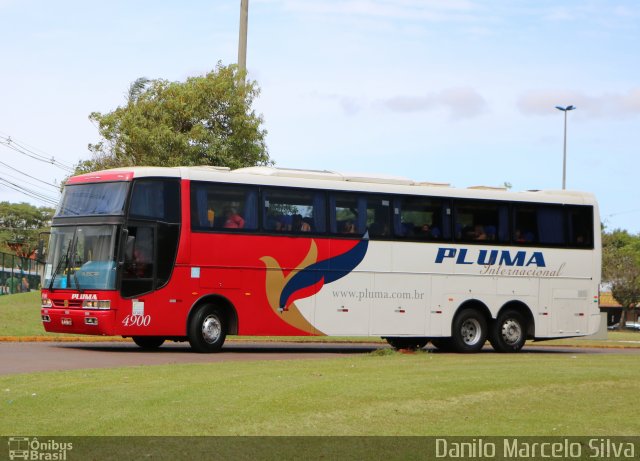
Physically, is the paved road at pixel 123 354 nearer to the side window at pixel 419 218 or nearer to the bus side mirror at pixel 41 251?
the bus side mirror at pixel 41 251

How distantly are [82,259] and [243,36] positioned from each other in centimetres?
1464

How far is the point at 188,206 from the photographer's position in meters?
23.5

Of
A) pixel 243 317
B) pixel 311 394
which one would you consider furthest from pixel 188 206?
pixel 311 394

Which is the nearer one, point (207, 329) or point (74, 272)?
point (74, 272)

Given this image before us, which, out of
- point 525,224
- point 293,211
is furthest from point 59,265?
point 525,224

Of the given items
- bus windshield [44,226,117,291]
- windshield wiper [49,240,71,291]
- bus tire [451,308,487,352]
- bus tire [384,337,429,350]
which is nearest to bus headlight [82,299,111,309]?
bus windshield [44,226,117,291]

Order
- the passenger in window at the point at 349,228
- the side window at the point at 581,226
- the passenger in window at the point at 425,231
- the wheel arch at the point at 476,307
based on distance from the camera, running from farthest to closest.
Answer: the side window at the point at 581,226 → the wheel arch at the point at 476,307 → the passenger in window at the point at 425,231 → the passenger in window at the point at 349,228

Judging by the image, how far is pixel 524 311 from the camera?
27.6 m

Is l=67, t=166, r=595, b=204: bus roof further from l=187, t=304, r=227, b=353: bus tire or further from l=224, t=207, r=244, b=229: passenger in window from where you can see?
l=187, t=304, r=227, b=353: bus tire

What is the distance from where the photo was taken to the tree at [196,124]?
126 feet

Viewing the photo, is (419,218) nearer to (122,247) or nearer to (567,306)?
(567,306)

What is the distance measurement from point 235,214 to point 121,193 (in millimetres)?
2505

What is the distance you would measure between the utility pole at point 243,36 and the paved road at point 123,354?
10.7 metres
